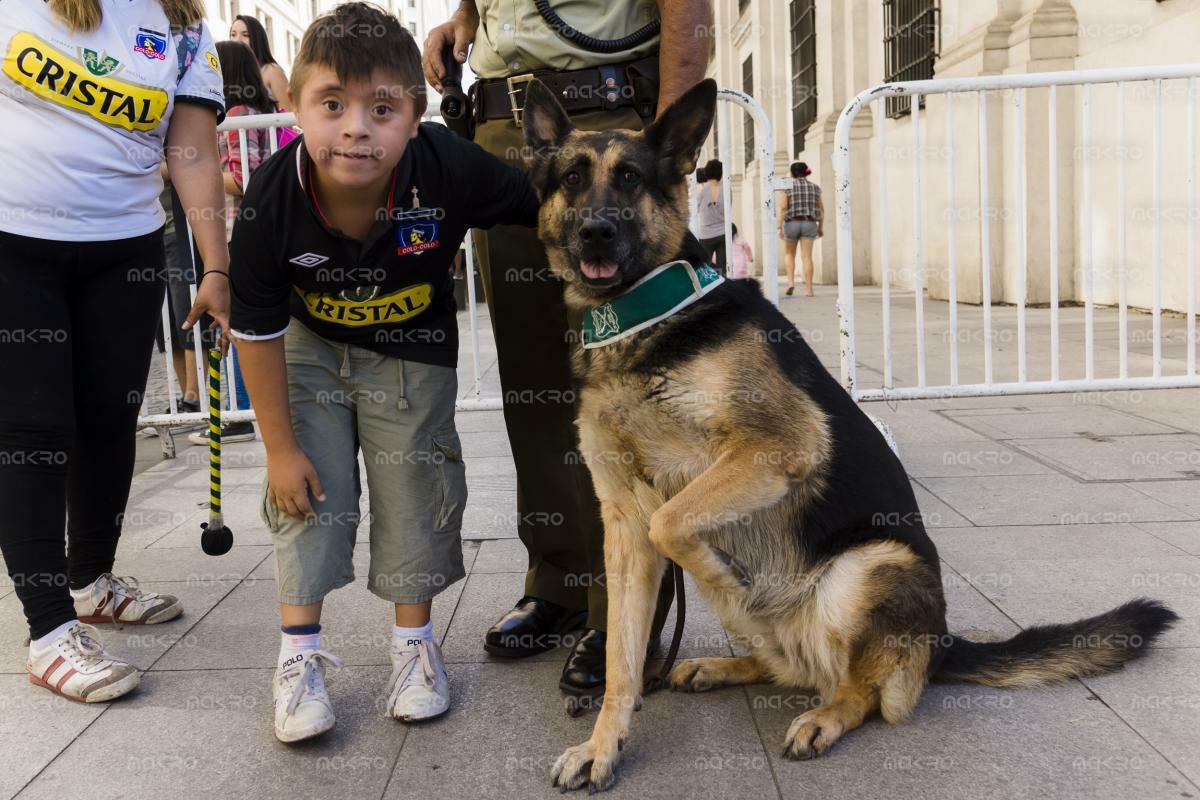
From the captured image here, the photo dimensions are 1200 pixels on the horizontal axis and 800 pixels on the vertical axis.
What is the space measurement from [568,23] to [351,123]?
2.84 ft

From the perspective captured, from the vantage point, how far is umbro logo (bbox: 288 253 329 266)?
2465mm

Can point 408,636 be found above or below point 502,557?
above

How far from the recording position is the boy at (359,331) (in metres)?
2.42

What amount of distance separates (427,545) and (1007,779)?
1555 mm

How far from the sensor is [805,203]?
16.5 m

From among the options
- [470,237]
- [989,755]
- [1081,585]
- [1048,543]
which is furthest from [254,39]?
[989,755]

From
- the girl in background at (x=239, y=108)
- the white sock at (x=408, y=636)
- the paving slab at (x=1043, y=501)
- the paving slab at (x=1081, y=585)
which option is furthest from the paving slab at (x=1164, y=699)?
the girl in background at (x=239, y=108)

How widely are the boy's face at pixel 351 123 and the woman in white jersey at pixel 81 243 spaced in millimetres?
666

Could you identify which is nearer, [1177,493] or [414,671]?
[414,671]

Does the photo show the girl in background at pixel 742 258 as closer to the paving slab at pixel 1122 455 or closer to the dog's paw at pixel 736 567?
the paving slab at pixel 1122 455

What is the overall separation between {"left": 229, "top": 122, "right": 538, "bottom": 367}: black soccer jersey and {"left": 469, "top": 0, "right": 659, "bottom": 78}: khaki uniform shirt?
39cm

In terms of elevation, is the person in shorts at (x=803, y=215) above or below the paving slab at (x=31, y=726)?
above

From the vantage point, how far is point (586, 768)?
222cm

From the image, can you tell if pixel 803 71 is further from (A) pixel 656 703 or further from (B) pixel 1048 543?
(A) pixel 656 703
